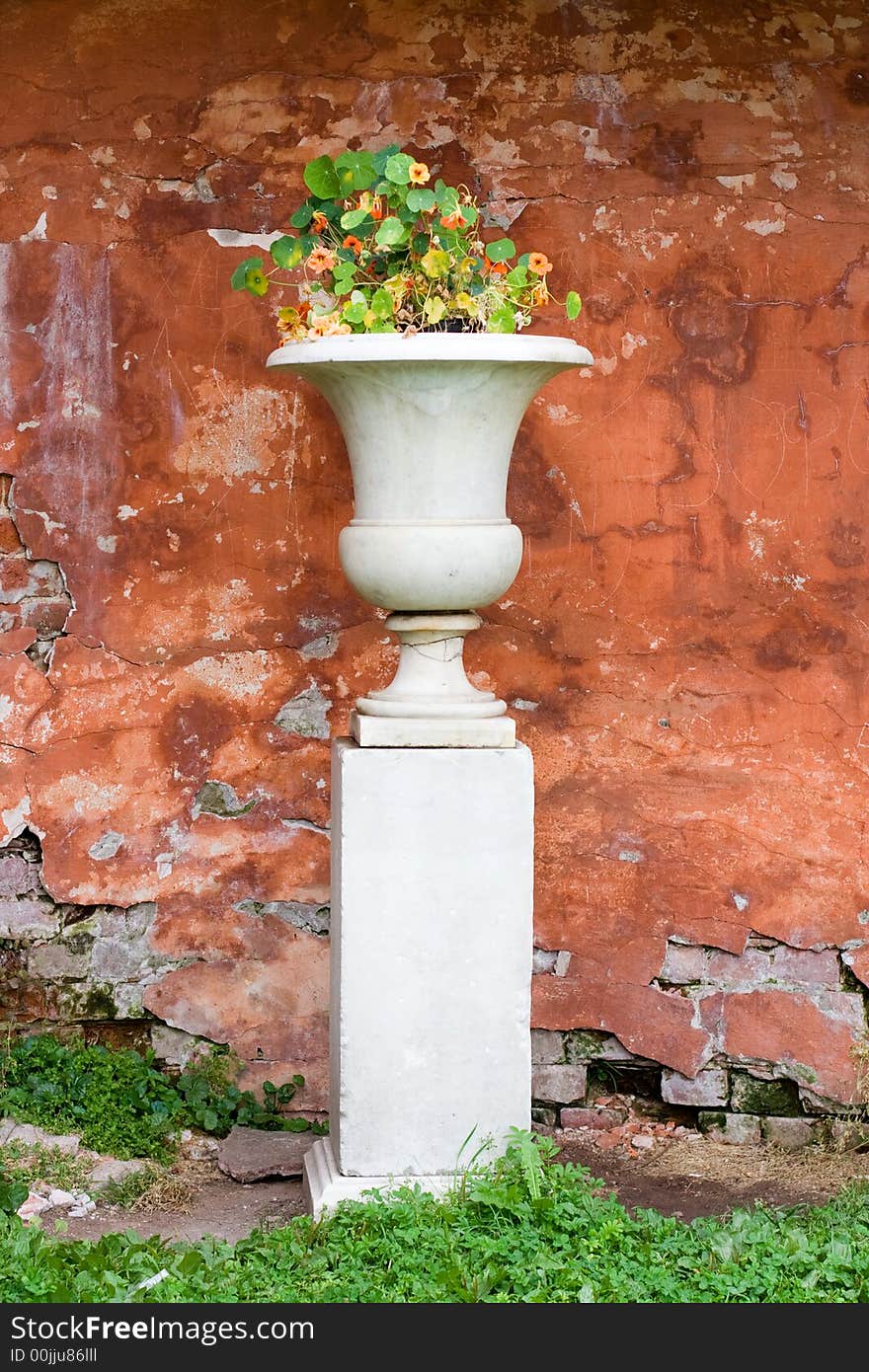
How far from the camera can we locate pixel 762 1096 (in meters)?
3.92

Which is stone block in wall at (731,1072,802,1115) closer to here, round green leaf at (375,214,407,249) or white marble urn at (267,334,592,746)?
white marble urn at (267,334,592,746)

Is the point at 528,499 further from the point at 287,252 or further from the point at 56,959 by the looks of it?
the point at 56,959

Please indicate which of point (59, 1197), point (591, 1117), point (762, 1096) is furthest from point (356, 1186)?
point (762, 1096)

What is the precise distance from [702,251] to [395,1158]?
2.41 m

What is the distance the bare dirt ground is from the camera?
131 inches

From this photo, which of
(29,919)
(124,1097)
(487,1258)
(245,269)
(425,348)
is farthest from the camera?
(29,919)

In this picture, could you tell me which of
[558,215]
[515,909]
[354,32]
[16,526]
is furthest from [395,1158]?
[354,32]

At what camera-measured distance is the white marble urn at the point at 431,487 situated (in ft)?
9.52

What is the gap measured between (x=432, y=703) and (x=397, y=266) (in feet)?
2.98

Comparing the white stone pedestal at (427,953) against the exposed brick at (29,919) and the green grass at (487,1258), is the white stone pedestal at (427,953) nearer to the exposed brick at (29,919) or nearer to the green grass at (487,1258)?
the green grass at (487,1258)

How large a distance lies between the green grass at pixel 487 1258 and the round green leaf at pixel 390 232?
6.10 ft

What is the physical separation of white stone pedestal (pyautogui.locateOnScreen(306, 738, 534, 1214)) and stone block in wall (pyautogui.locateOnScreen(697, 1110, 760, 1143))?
1.08 meters

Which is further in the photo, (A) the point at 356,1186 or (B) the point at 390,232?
(A) the point at 356,1186

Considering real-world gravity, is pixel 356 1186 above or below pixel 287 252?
below
